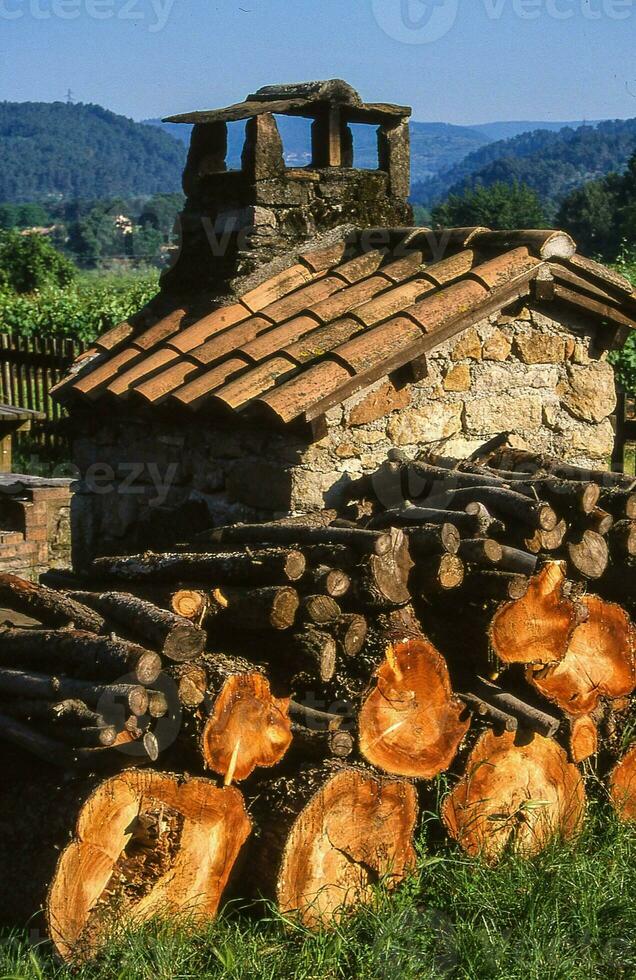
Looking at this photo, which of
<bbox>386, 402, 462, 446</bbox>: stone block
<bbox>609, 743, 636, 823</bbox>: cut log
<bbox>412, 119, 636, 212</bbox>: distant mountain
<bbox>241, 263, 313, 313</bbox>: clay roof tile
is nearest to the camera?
<bbox>609, 743, 636, 823</bbox>: cut log

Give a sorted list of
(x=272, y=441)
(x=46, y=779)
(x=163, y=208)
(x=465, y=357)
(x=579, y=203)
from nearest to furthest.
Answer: (x=46, y=779) < (x=272, y=441) < (x=465, y=357) < (x=579, y=203) < (x=163, y=208)

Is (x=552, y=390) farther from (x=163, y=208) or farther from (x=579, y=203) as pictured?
(x=163, y=208)

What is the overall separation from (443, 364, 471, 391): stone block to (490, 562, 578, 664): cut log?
179cm

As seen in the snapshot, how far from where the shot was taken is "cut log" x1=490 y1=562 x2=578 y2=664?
4.04 metres

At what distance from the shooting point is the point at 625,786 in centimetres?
455

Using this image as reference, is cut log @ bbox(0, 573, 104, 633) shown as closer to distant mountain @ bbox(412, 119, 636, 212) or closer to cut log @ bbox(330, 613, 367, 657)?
cut log @ bbox(330, 613, 367, 657)

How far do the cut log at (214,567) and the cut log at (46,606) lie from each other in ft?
1.21

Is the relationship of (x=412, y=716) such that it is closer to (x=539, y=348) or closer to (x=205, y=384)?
(x=205, y=384)

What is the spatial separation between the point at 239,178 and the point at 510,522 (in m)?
3.01

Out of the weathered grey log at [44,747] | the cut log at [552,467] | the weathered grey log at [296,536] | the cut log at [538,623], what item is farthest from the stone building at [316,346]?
the weathered grey log at [44,747]

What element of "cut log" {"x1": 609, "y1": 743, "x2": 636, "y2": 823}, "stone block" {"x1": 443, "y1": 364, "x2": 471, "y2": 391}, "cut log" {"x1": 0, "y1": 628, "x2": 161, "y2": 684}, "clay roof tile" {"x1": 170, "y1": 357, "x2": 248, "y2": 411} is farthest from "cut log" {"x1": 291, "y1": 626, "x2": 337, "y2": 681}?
"stone block" {"x1": 443, "y1": 364, "x2": 471, "y2": 391}

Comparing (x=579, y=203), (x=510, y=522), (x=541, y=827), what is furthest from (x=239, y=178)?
(x=579, y=203)

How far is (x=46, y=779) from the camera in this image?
3549 mm

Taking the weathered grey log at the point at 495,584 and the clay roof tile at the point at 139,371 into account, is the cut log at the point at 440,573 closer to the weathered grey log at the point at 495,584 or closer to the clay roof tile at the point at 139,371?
the weathered grey log at the point at 495,584
